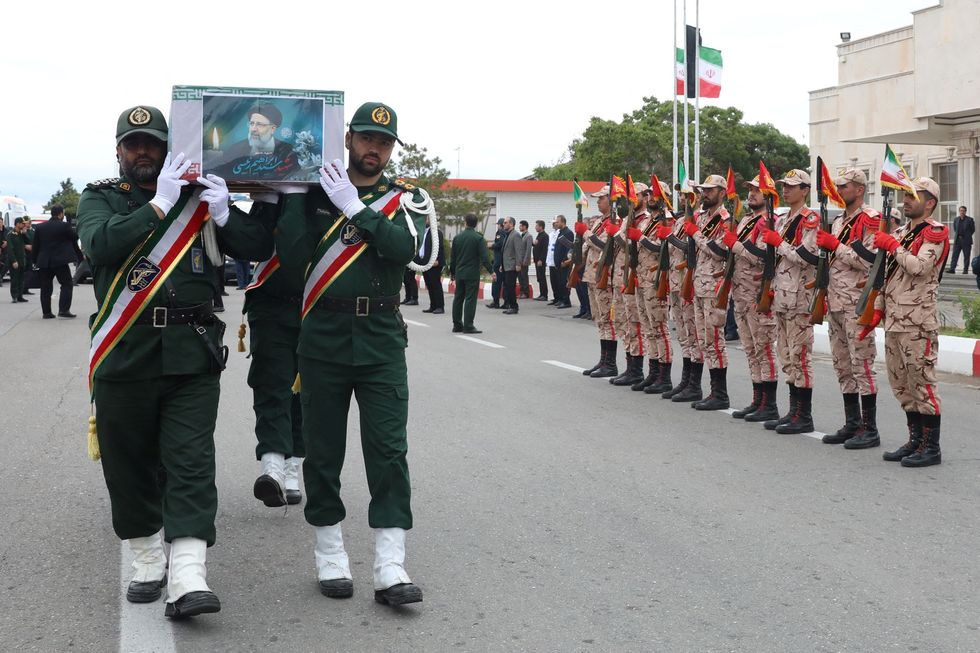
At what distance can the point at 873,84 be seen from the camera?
1236 inches

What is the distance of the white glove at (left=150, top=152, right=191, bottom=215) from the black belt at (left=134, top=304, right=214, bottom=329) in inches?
17.0

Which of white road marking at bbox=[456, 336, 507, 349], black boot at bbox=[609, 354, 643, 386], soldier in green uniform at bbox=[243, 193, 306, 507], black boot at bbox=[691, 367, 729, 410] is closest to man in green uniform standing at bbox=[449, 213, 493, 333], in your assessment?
white road marking at bbox=[456, 336, 507, 349]

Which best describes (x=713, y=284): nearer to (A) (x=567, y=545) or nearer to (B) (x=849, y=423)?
(B) (x=849, y=423)

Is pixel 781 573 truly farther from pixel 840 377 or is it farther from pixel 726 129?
pixel 726 129

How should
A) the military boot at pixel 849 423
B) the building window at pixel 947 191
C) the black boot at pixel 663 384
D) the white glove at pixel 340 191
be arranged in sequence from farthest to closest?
the building window at pixel 947 191, the black boot at pixel 663 384, the military boot at pixel 849 423, the white glove at pixel 340 191

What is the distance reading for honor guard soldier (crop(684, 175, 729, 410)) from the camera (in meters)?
10.2

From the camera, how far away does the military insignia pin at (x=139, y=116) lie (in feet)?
15.0

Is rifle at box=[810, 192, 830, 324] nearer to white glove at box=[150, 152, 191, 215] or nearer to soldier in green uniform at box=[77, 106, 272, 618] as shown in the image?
soldier in green uniform at box=[77, 106, 272, 618]

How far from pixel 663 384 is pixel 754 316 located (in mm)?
1832

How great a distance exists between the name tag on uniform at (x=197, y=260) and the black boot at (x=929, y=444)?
200 inches

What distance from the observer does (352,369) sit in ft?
15.7

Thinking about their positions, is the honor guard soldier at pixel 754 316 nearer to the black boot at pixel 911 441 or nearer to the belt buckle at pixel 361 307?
the black boot at pixel 911 441

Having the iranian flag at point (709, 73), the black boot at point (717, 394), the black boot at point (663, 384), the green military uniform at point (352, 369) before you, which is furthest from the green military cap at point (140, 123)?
the iranian flag at point (709, 73)

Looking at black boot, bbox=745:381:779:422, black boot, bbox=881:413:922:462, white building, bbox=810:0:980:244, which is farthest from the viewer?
white building, bbox=810:0:980:244
